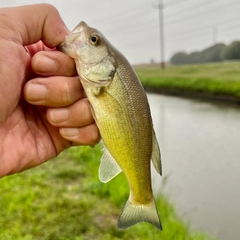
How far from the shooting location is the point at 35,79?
203cm

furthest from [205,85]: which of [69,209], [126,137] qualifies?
[126,137]

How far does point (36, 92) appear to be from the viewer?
2.00m

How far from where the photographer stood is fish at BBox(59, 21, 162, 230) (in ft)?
6.24

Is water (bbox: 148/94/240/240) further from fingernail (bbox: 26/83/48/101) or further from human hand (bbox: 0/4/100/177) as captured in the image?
fingernail (bbox: 26/83/48/101)

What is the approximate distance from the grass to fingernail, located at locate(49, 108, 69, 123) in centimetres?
191

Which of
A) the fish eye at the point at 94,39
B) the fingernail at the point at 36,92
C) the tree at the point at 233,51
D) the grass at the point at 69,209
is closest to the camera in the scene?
A: the fish eye at the point at 94,39

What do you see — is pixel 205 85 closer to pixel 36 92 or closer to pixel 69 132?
pixel 69 132

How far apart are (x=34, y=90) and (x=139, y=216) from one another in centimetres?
93

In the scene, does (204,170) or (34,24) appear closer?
(34,24)

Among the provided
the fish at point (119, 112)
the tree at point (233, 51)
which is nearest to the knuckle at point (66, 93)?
the fish at point (119, 112)

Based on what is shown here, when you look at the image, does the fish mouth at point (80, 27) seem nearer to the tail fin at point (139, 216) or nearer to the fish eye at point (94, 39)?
the fish eye at point (94, 39)

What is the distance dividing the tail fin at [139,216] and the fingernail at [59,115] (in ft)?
2.12

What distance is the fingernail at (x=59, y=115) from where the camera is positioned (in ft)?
6.99

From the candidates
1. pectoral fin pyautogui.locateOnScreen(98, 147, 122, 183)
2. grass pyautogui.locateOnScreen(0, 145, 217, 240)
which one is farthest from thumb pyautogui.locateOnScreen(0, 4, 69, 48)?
grass pyautogui.locateOnScreen(0, 145, 217, 240)
